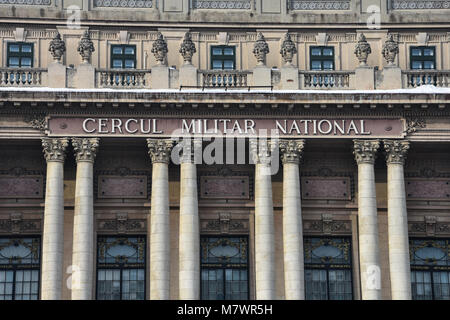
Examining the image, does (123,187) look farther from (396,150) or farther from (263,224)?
(396,150)

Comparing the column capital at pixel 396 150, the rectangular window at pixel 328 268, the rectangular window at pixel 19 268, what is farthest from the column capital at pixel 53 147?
the column capital at pixel 396 150

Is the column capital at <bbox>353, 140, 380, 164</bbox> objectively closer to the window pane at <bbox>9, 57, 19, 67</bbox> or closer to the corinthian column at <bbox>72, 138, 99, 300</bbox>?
the corinthian column at <bbox>72, 138, 99, 300</bbox>

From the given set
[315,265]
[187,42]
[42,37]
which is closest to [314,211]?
[315,265]

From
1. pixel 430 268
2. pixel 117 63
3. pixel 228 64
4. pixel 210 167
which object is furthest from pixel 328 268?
pixel 117 63

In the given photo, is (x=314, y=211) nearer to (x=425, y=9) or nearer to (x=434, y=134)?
(x=434, y=134)

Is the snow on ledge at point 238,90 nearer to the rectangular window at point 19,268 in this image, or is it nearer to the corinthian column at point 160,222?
the corinthian column at point 160,222

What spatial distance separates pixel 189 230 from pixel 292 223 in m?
4.55

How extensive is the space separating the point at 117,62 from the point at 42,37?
12.1 ft

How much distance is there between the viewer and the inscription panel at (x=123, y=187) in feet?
249

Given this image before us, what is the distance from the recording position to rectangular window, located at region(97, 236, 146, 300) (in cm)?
7494

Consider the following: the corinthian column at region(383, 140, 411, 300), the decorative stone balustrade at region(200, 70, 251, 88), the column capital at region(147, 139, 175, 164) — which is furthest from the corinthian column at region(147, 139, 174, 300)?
the corinthian column at region(383, 140, 411, 300)

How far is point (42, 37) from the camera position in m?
78.0

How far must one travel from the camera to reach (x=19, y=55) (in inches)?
3056
